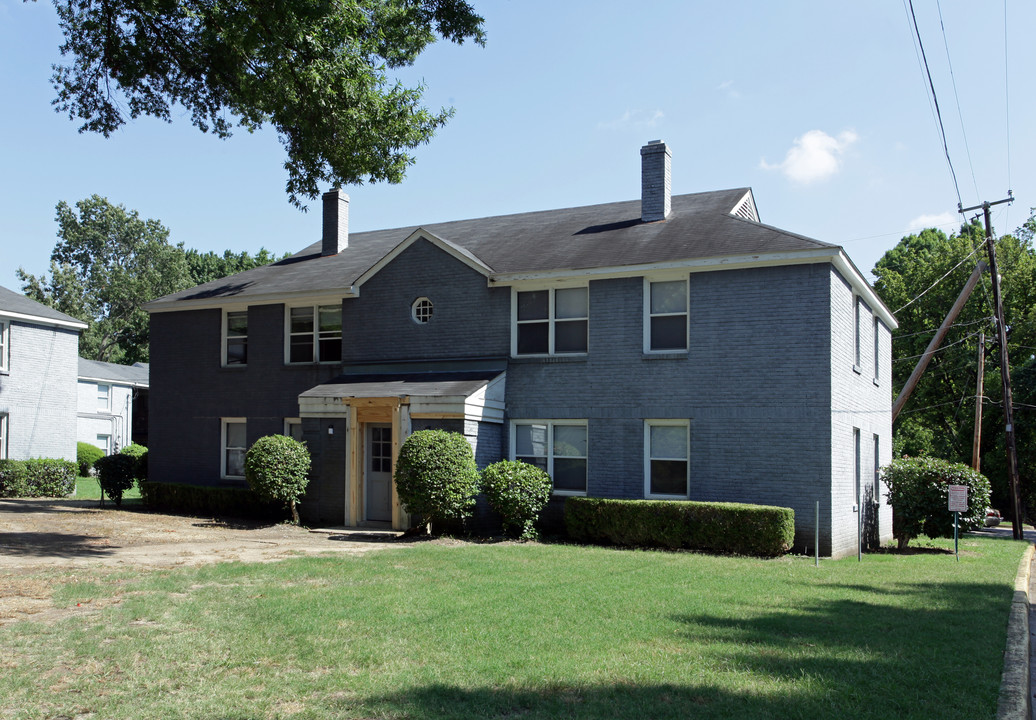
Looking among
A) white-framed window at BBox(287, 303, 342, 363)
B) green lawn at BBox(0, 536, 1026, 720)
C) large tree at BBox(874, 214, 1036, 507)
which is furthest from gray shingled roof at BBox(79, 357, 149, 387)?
large tree at BBox(874, 214, 1036, 507)

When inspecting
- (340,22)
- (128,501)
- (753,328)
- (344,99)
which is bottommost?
(128,501)

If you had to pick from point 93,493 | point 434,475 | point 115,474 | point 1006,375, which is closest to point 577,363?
point 434,475

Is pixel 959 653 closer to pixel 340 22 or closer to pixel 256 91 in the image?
pixel 340 22

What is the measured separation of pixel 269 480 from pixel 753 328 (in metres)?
10.5

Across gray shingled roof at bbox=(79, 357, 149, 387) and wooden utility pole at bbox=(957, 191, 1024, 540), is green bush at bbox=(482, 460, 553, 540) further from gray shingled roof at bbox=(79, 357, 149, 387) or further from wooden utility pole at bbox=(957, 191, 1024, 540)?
gray shingled roof at bbox=(79, 357, 149, 387)

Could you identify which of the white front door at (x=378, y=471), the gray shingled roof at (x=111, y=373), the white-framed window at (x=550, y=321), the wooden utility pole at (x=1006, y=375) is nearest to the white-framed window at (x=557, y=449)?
the white-framed window at (x=550, y=321)

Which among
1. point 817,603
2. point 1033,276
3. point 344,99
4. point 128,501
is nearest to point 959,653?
point 817,603

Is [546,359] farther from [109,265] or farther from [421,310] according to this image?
[109,265]

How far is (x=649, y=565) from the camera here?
43.2 feet

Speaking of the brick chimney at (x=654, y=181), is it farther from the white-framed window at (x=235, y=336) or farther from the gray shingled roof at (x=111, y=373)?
the gray shingled roof at (x=111, y=373)

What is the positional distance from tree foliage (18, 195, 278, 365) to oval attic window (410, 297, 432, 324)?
47.2 metres

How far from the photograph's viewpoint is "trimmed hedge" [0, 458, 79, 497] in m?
26.8

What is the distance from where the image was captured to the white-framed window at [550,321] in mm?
18500

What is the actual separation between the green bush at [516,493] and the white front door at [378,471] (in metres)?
3.05
